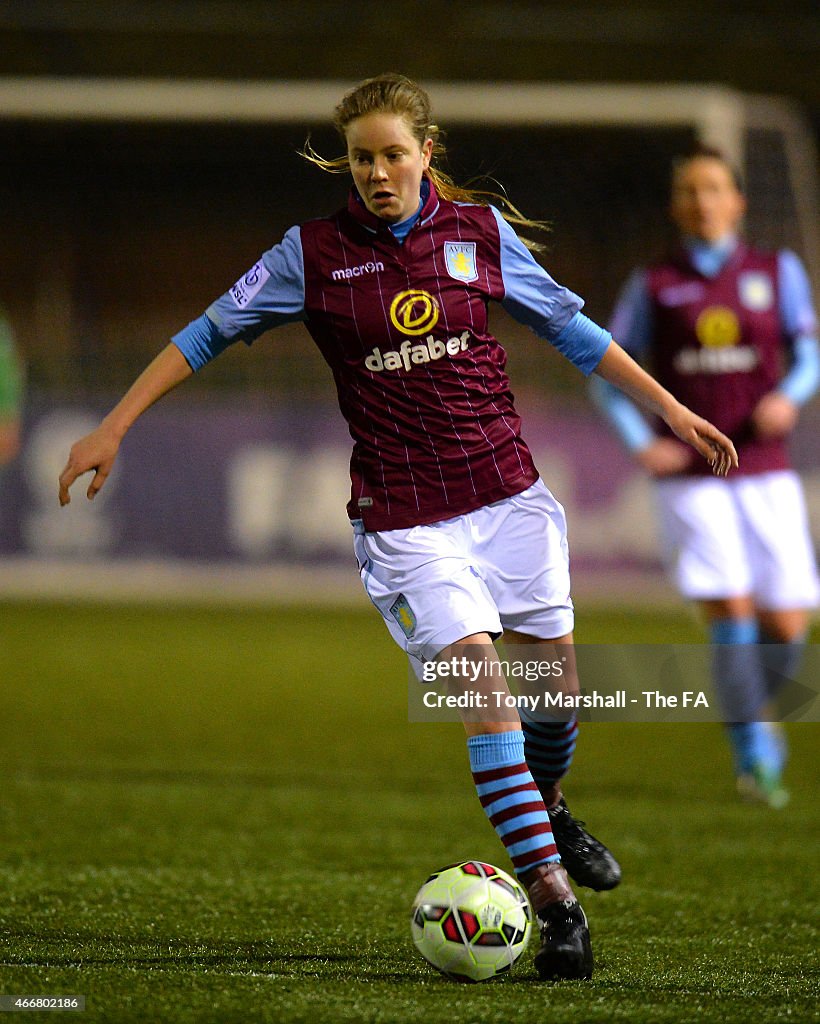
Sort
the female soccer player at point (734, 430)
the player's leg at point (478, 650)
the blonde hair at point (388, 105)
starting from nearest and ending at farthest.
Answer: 1. the player's leg at point (478, 650)
2. the blonde hair at point (388, 105)
3. the female soccer player at point (734, 430)

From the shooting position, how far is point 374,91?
3.42 metres

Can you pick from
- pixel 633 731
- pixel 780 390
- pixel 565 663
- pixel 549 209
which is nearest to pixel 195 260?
pixel 549 209

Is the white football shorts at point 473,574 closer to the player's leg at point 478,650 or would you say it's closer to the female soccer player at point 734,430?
the player's leg at point 478,650

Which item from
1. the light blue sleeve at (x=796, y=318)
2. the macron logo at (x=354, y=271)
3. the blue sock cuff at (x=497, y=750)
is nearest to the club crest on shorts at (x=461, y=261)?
the macron logo at (x=354, y=271)

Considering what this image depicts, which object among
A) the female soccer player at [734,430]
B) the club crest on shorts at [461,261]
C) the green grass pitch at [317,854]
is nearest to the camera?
the green grass pitch at [317,854]

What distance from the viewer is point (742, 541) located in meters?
5.75

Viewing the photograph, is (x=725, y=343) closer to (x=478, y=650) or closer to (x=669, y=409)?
(x=669, y=409)

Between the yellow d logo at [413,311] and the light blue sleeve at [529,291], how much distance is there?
203mm

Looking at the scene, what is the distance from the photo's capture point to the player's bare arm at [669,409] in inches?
140

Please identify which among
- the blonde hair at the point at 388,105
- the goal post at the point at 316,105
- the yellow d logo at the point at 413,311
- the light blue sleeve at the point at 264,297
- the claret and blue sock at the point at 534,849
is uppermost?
the goal post at the point at 316,105

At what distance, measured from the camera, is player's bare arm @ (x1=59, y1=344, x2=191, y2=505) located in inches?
128

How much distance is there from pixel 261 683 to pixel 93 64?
32.3 feet

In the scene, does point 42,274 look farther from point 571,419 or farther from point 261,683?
point 261,683

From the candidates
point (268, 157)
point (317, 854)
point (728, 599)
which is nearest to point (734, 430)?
point (728, 599)
